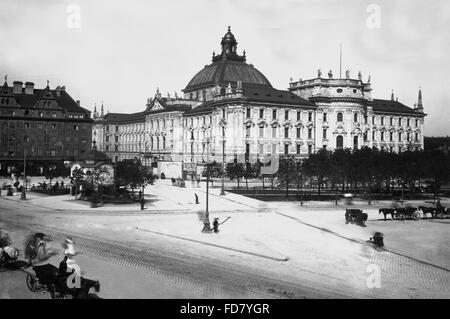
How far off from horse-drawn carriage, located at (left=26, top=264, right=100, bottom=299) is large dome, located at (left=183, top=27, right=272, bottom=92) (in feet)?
315

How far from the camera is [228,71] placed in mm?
114750

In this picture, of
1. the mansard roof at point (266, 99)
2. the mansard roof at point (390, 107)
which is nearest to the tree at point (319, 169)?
the mansard roof at point (266, 99)

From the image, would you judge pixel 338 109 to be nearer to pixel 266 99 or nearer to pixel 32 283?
pixel 266 99

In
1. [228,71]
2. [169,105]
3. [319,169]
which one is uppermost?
[228,71]

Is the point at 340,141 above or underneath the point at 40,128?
underneath

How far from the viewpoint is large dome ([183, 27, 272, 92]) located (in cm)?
11425

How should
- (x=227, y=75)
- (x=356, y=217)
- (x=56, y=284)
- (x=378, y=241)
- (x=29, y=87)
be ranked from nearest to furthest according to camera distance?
(x=56, y=284)
(x=378, y=241)
(x=356, y=217)
(x=29, y=87)
(x=227, y=75)

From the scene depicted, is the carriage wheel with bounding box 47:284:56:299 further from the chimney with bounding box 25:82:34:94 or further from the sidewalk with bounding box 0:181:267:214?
the chimney with bounding box 25:82:34:94

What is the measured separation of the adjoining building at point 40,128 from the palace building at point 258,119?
701 inches

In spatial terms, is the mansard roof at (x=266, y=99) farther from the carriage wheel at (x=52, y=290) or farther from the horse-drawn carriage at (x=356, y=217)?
the carriage wheel at (x=52, y=290)

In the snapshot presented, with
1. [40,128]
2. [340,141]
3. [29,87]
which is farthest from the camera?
[340,141]

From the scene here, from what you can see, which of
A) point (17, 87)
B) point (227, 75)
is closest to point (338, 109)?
point (227, 75)

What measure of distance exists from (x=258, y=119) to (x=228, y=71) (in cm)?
2532
